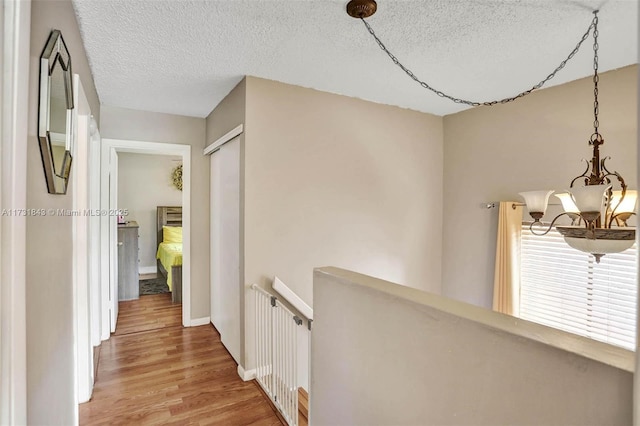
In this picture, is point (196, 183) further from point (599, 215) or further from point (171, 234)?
point (599, 215)

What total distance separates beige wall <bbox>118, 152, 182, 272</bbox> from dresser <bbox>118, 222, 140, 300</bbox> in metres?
1.31

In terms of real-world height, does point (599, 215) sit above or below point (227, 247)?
above

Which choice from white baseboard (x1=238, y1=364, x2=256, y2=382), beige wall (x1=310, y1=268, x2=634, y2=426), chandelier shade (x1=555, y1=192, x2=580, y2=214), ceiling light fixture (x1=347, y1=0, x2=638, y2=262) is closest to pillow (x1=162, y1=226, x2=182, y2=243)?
white baseboard (x1=238, y1=364, x2=256, y2=382)

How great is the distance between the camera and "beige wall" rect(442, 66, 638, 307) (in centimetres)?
237

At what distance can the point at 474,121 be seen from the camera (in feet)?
10.9

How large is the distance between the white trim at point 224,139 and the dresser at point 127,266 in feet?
6.69

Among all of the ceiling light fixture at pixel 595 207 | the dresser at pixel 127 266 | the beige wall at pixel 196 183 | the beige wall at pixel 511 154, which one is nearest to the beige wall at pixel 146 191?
the dresser at pixel 127 266

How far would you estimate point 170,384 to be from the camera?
2.40 metres

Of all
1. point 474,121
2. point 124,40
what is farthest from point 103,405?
point 474,121

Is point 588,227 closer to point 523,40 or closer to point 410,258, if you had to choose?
point 523,40

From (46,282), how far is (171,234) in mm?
4717

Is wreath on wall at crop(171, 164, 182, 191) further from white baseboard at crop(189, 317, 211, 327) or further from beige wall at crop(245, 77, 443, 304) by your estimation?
beige wall at crop(245, 77, 443, 304)

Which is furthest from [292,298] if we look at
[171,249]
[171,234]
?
[171,234]

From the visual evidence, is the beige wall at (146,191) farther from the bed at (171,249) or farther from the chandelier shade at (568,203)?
the chandelier shade at (568,203)
